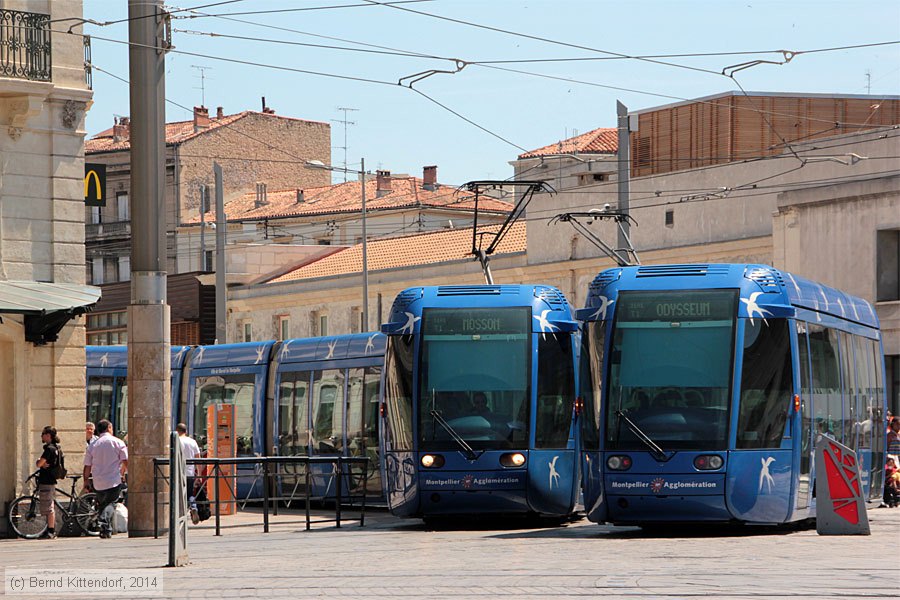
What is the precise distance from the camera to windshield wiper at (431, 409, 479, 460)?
19469 mm

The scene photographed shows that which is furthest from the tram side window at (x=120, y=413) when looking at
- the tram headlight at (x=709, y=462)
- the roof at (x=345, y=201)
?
the roof at (x=345, y=201)

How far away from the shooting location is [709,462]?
55.7 feet

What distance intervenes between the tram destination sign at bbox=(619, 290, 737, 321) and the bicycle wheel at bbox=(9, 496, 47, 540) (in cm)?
803

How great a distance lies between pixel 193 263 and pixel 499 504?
65631mm

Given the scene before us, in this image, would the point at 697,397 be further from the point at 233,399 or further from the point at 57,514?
the point at 233,399

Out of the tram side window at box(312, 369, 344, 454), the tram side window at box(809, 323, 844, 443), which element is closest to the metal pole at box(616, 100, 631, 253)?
the tram side window at box(312, 369, 344, 454)

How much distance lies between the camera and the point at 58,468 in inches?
841

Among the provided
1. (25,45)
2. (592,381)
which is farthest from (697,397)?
(25,45)

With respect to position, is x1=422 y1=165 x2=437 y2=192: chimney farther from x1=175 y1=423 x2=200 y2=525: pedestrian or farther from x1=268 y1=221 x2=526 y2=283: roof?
x1=175 y1=423 x2=200 y2=525: pedestrian

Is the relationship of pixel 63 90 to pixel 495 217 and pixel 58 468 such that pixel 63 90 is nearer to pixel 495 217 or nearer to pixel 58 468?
pixel 58 468

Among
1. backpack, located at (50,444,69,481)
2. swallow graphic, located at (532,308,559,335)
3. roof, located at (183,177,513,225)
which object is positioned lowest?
backpack, located at (50,444,69,481)

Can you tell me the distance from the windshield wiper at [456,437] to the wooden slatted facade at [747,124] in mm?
34584

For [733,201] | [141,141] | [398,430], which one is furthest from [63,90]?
[733,201]

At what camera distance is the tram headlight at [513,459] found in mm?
19469
